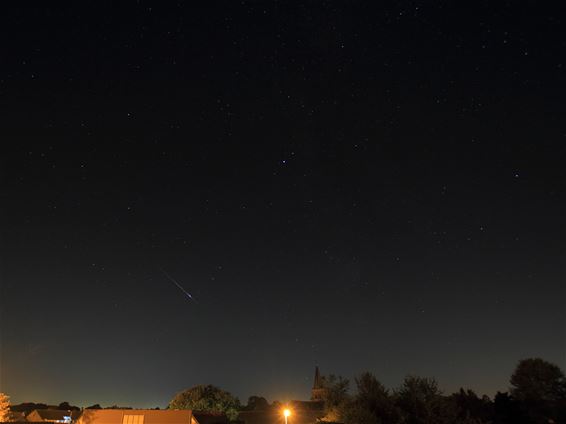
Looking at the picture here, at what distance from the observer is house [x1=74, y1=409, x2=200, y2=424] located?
4734 centimetres

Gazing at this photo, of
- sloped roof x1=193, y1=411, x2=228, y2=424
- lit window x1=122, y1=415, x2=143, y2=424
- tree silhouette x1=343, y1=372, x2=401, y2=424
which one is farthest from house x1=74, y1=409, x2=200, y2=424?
tree silhouette x1=343, y1=372, x2=401, y2=424

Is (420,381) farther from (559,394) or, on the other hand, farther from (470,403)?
(559,394)

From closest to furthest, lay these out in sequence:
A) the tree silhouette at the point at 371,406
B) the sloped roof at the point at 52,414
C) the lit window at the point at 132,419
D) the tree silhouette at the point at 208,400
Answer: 1. the tree silhouette at the point at 371,406
2. the lit window at the point at 132,419
3. the tree silhouette at the point at 208,400
4. the sloped roof at the point at 52,414

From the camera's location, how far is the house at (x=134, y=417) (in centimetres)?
4734

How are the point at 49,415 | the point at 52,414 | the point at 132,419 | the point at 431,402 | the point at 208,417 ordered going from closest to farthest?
the point at 431,402 → the point at 132,419 → the point at 208,417 → the point at 49,415 → the point at 52,414

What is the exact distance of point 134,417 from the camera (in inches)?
1877

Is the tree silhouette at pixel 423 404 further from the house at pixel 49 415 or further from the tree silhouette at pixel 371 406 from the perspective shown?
the house at pixel 49 415

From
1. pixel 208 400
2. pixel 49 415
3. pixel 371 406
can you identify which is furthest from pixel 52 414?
pixel 371 406

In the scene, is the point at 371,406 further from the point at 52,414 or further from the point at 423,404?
the point at 52,414

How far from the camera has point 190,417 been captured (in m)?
49.1

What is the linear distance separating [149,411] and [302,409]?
2881 cm

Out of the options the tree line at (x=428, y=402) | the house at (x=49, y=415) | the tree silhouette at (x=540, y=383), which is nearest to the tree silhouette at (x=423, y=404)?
the tree line at (x=428, y=402)

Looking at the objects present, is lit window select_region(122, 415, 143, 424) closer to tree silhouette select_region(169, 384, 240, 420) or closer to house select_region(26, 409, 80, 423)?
tree silhouette select_region(169, 384, 240, 420)

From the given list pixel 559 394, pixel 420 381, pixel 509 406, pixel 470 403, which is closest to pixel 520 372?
pixel 559 394
